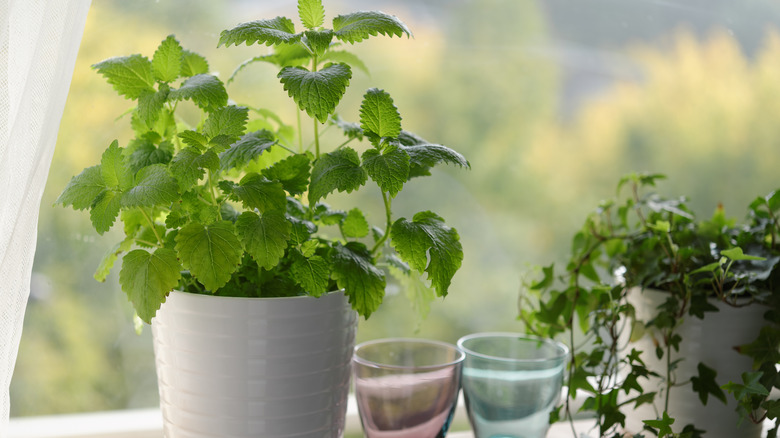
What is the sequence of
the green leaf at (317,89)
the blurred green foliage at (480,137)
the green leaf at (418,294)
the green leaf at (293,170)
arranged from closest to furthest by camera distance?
the green leaf at (317,89) < the green leaf at (293,170) < the green leaf at (418,294) < the blurred green foliage at (480,137)

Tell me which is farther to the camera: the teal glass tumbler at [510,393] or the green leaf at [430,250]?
the teal glass tumbler at [510,393]

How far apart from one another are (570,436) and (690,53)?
2.40ft

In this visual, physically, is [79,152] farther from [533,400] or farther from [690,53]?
[690,53]

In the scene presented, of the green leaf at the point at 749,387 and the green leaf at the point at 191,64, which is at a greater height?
the green leaf at the point at 191,64

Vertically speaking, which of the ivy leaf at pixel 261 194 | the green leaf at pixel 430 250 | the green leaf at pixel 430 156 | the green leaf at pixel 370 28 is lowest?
the green leaf at pixel 430 250

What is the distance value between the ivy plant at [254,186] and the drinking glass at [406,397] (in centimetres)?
16

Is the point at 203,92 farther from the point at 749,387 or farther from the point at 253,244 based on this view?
the point at 749,387

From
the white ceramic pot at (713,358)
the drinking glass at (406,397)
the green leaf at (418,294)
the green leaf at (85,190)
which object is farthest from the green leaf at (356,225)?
the white ceramic pot at (713,358)

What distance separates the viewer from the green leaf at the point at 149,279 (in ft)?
1.94

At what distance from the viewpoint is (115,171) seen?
636 millimetres

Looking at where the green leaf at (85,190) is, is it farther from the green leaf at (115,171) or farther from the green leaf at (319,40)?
the green leaf at (319,40)

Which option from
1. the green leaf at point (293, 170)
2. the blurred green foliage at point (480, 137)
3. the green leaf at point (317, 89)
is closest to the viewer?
the green leaf at point (317, 89)

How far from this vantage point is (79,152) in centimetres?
95

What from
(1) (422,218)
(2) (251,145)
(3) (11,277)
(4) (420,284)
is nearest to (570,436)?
(4) (420,284)
